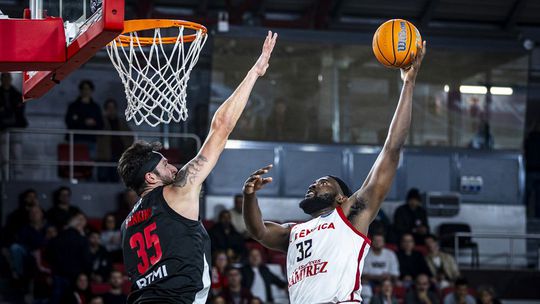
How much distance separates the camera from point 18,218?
14984 mm

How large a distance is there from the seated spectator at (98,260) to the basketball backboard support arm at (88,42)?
23.5 feet

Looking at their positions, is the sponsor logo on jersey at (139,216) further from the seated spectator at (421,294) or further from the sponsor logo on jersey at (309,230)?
the seated spectator at (421,294)

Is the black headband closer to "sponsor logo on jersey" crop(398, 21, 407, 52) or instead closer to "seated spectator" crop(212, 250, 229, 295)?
"sponsor logo on jersey" crop(398, 21, 407, 52)

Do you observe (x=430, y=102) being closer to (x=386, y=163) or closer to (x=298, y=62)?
(x=298, y=62)

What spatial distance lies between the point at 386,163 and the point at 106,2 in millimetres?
2118

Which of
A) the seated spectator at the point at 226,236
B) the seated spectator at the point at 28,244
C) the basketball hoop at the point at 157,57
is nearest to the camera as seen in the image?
the basketball hoop at the point at 157,57

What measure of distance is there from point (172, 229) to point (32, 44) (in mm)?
1517

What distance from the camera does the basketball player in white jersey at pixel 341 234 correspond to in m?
6.71

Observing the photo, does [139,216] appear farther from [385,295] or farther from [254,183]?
[385,295]

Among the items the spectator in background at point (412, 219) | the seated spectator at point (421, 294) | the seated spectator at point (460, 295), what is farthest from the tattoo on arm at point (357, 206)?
the spectator in background at point (412, 219)

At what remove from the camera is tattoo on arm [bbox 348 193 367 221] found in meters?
6.84

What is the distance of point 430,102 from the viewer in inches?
775

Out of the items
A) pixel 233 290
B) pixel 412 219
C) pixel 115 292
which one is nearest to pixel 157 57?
pixel 115 292

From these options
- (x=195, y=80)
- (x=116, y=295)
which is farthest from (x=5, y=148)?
(x=116, y=295)
